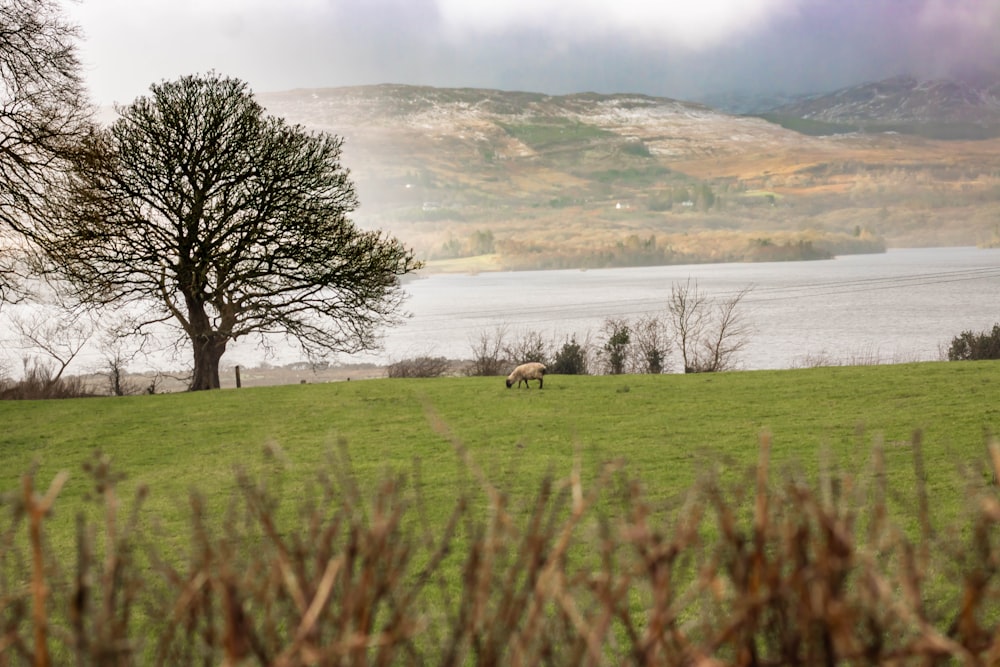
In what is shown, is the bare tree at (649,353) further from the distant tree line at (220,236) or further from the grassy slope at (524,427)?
the grassy slope at (524,427)

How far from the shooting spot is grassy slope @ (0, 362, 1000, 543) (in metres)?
10.2

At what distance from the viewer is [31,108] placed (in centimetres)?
1722

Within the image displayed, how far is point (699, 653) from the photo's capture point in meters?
1.36

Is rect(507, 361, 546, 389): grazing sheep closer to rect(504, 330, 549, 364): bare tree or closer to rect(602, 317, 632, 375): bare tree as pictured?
rect(504, 330, 549, 364): bare tree

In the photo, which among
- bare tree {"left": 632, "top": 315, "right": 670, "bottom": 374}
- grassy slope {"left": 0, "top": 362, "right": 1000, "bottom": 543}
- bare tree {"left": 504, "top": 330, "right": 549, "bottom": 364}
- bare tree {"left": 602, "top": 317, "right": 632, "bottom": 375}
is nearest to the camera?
grassy slope {"left": 0, "top": 362, "right": 1000, "bottom": 543}

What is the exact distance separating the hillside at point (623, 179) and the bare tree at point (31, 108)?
252ft

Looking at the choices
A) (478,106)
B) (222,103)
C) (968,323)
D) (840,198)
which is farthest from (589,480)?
(840,198)

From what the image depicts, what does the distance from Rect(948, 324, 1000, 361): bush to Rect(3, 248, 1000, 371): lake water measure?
1.74m

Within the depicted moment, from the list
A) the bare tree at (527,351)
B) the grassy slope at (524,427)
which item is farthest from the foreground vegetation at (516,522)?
the bare tree at (527,351)

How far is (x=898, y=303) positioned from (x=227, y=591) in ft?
196

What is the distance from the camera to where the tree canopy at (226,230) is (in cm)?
2089

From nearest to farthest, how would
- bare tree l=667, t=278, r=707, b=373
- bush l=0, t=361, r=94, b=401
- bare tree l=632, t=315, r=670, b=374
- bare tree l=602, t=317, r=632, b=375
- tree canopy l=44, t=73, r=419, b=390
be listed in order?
1. tree canopy l=44, t=73, r=419, b=390
2. bush l=0, t=361, r=94, b=401
3. bare tree l=602, t=317, r=632, b=375
4. bare tree l=632, t=315, r=670, b=374
5. bare tree l=667, t=278, r=707, b=373

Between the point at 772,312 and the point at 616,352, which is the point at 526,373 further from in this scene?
the point at 772,312

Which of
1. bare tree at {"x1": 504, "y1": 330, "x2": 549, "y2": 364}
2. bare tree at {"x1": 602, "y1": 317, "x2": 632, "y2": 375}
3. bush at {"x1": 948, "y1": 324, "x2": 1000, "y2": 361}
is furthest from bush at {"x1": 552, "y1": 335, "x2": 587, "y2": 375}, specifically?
bush at {"x1": 948, "y1": 324, "x2": 1000, "y2": 361}
